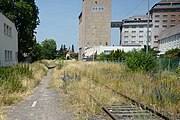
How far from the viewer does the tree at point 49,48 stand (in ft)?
406

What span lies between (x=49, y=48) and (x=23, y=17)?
8734 centimetres

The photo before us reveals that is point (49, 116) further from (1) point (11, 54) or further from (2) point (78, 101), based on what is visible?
(1) point (11, 54)

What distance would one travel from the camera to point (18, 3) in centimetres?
4291

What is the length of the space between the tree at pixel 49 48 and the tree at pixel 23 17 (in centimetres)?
7274

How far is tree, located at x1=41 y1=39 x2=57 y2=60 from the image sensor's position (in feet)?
406

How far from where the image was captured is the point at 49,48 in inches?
5167

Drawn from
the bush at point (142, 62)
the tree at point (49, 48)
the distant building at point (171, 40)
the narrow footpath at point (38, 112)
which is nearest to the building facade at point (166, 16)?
the distant building at point (171, 40)

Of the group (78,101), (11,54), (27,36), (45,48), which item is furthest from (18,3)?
(45,48)

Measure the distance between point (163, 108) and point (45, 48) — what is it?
119299 millimetres

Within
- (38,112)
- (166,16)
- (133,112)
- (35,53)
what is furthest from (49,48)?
(133,112)

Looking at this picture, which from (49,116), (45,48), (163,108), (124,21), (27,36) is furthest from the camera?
(124,21)

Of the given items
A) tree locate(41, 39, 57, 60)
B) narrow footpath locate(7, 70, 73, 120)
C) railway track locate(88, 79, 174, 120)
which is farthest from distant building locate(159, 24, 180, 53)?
narrow footpath locate(7, 70, 73, 120)

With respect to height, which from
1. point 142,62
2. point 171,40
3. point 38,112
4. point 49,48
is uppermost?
point 171,40

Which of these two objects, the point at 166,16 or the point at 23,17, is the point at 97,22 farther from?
the point at 23,17
